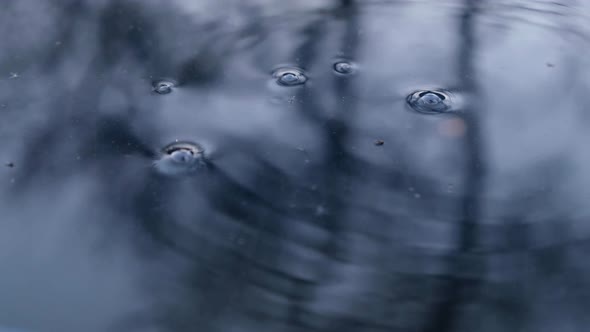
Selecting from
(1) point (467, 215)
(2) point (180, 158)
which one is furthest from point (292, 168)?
(1) point (467, 215)

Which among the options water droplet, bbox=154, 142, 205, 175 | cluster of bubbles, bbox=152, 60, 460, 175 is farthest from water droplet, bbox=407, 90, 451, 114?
water droplet, bbox=154, 142, 205, 175

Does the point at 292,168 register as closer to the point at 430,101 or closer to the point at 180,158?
the point at 180,158

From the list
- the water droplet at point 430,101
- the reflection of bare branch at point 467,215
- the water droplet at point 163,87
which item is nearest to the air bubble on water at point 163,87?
the water droplet at point 163,87

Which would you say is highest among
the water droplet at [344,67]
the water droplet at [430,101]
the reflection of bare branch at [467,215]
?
the water droplet at [344,67]

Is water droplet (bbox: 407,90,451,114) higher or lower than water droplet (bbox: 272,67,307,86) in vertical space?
lower

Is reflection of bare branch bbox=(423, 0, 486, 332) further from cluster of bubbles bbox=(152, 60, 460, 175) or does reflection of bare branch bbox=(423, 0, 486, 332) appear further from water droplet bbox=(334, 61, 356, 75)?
water droplet bbox=(334, 61, 356, 75)

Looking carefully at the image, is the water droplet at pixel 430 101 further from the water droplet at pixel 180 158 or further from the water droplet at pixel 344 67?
the water droplet at pixel 180 158

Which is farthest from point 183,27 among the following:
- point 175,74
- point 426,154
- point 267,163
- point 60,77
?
point 426,154
